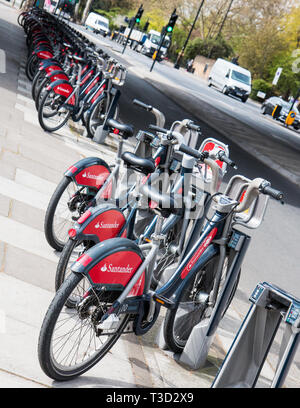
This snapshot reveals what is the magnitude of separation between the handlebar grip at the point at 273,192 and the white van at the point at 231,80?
141ft

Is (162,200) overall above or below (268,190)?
below

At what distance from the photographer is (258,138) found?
2327 centimetres

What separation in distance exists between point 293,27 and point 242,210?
224ft

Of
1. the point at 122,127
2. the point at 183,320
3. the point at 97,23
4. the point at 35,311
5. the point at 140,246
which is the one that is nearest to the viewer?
the point at 140,246

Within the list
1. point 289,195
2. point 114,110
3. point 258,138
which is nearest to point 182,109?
point 258,138

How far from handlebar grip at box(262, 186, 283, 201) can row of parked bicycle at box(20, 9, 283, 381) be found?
10 millimetres

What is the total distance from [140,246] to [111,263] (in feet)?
1.61

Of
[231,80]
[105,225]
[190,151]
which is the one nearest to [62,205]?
[105,225]

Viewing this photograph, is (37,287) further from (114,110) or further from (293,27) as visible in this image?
(293,27)

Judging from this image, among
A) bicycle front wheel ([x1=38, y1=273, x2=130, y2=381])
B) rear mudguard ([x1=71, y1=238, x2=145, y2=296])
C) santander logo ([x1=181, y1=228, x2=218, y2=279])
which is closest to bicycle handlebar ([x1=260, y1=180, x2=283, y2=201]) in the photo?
santander logo ([x1=181, y1=228, x2=218, y2=279])

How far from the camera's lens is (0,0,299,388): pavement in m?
3.69

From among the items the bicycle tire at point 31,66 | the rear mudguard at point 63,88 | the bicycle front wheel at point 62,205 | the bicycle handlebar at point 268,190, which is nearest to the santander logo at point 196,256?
the bicycle handlebar at point 268,190

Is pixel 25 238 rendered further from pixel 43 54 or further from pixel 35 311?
pixel 43 54

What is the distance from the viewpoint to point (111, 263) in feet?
11.8
